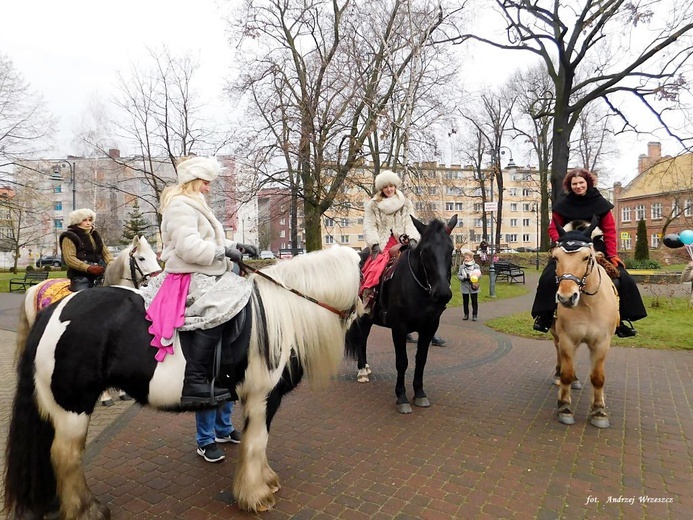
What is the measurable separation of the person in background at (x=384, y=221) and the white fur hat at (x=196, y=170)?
9.79 feet

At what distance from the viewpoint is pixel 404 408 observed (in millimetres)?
4852

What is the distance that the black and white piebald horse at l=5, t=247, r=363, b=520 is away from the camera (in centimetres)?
260

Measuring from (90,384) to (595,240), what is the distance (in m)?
5.21

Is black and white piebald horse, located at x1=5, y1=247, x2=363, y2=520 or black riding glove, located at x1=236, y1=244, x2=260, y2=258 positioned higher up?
black riding glove, located at x1=236, y1=244, x2=260, y2=258

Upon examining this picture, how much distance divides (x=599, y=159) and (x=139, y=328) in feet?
139

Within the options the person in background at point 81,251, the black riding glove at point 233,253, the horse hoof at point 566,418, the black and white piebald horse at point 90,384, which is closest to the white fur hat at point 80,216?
the person in background at point 81,251

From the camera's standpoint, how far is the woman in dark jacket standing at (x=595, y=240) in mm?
4867

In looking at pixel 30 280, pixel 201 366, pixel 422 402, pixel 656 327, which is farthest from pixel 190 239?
pixel 30 280

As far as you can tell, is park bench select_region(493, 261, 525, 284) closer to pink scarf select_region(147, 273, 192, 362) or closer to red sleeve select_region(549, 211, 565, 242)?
red sleeve select_region(549, 211, 565, 242)

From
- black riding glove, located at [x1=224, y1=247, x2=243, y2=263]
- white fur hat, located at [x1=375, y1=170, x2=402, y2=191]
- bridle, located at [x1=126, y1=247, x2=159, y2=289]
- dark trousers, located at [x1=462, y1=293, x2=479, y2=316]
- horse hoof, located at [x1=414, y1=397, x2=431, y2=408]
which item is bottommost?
horse hoof, located at [x1=414, y1=397, x2=431, y2=408]

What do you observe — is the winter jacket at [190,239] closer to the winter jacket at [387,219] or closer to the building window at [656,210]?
the winter jacket at [387,219]

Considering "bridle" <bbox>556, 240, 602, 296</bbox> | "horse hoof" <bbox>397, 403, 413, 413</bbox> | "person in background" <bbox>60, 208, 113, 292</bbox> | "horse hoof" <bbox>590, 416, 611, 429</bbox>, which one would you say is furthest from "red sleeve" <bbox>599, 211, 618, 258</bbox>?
"person in background" <bbox>60, 208, 113, 292</bbox>

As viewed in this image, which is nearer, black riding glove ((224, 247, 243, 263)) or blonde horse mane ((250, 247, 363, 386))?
black riding glove ((224, 247, 243, 263))

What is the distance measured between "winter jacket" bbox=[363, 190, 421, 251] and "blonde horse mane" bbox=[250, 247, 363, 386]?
8.90 ft
